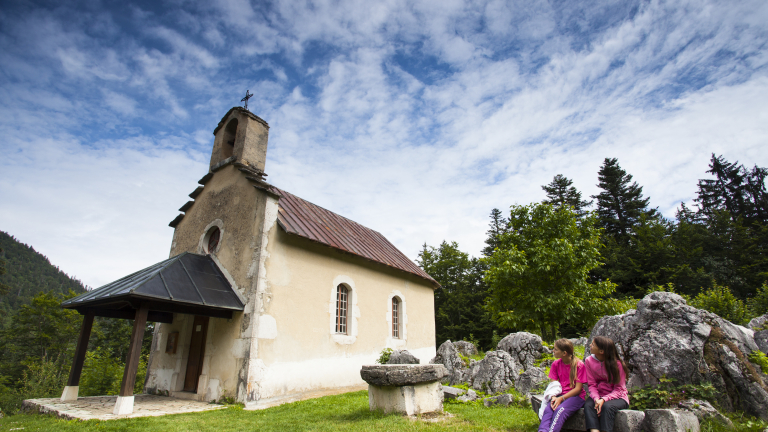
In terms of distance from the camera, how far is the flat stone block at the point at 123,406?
768 centimetres

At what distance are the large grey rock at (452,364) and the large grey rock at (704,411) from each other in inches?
225

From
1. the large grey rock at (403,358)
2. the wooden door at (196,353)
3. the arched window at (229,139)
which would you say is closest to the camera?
the large grey rock at (403,358)

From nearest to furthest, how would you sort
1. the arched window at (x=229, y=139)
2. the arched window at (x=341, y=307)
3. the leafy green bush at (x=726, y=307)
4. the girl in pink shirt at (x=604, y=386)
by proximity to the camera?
1. the girl in pink shirt at (x=604, y=386)
2. the arched window at (x=341, y=307)
3. the arched window at (x=229, y=139)
4. the leafy green bush at (x=726, y=307)

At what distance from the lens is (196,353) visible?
1110cm

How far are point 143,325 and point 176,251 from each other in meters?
5.73

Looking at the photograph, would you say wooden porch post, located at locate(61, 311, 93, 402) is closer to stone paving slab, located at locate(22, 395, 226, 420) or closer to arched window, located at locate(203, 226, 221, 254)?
stone paving slab, located at locate(22, 395, 226, 420)

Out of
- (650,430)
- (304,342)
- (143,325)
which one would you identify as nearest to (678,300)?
(650,430)

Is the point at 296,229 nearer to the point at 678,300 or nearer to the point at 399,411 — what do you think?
the point at 399,411

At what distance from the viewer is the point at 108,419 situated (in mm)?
7176

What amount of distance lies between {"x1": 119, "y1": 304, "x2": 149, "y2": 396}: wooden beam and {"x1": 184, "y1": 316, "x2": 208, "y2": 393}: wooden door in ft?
8.47

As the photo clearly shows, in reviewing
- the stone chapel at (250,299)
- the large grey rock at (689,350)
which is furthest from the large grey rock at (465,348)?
the large grey rock at (689,350)

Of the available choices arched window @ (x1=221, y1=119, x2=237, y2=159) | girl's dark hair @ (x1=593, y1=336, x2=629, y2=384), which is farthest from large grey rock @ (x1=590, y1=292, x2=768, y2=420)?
arched window @ (x1=221, y1=119, x2=237, y2=159)

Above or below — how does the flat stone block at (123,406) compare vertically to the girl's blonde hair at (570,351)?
below

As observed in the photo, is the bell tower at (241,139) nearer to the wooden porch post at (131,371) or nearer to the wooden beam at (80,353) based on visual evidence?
the wooden porch post at (131,371)
